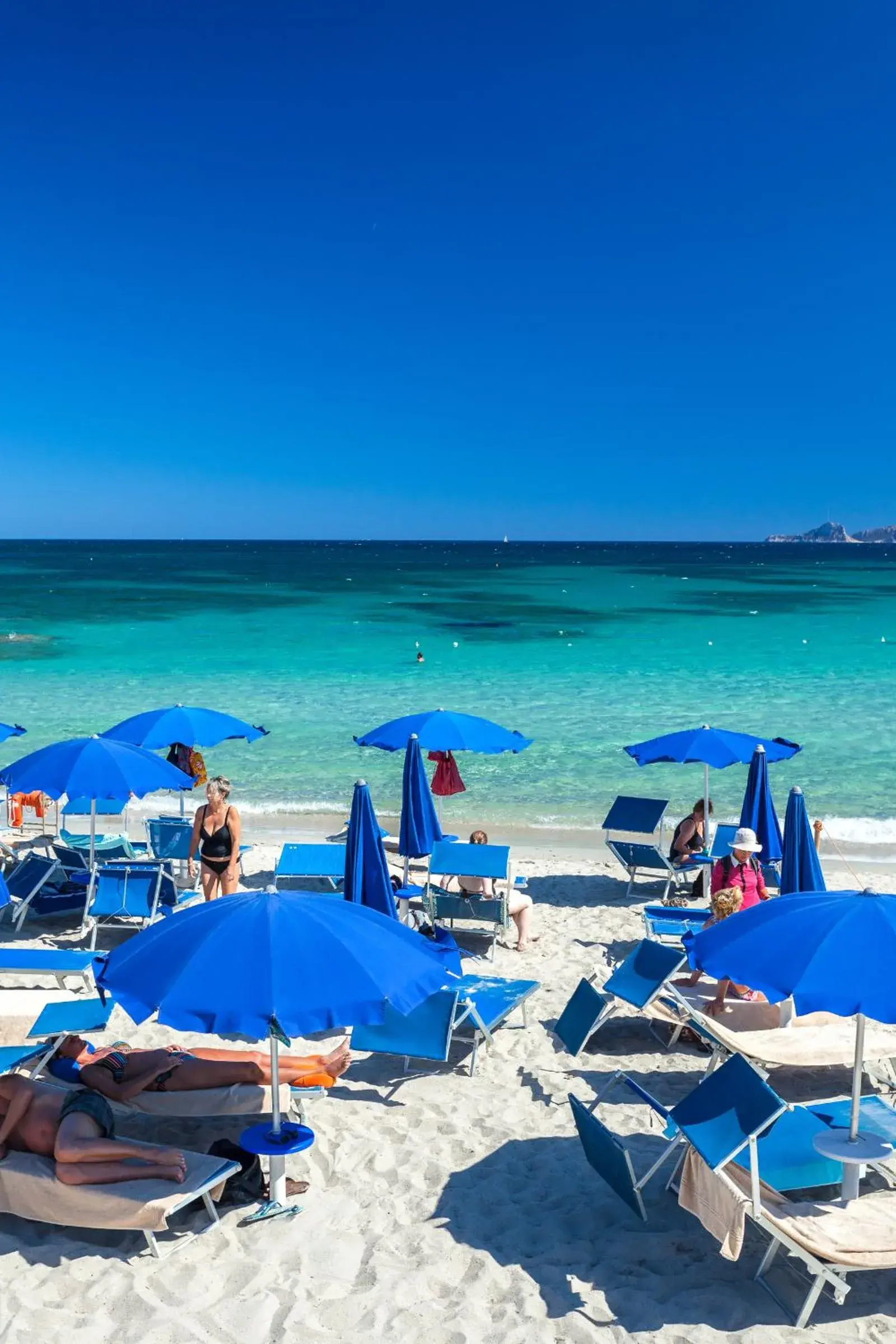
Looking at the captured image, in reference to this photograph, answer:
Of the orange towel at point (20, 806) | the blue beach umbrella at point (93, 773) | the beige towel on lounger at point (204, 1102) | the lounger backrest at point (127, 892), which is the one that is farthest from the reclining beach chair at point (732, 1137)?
the orange towel at point (20, 806)

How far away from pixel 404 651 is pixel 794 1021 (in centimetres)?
3138

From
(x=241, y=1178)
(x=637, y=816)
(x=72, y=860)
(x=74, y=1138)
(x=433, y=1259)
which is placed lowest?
(x=433, y=1259)

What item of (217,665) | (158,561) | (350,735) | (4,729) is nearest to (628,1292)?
(4,729)

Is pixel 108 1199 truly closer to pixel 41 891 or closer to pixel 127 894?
pixel 127 894

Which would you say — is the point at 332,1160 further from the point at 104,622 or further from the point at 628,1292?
the point at 104,622

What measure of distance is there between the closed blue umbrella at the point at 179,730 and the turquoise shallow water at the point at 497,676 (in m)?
4.32

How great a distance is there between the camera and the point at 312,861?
34.0 ft

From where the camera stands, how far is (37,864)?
952 cm

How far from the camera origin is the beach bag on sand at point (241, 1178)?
204 inches

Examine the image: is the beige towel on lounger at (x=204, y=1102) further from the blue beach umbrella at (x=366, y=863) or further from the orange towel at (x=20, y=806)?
the orange towel at (x=20, y=806)

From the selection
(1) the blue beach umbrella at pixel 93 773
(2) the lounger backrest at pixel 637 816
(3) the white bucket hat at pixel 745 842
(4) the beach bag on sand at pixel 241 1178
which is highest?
(1) the blue beach umbrella at pixel 93 773

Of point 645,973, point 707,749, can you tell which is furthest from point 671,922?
point 645,973

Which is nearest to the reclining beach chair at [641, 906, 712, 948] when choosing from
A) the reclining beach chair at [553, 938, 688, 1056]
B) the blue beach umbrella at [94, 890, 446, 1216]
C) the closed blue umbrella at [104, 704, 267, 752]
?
the reclining beach chair at [553, 938, 688, 1056]

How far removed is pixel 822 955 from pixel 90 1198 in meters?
3.38
